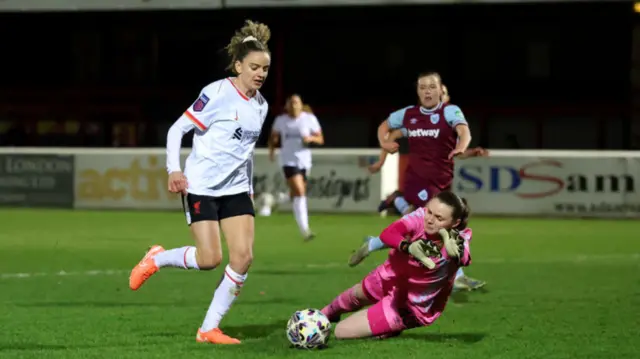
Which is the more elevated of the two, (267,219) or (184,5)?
(184,5)

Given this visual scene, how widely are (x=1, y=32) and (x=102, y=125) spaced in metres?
5.98

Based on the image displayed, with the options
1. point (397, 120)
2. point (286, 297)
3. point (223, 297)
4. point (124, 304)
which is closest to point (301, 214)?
point (397, 120)

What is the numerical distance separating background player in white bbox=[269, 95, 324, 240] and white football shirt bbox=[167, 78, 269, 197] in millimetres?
8942

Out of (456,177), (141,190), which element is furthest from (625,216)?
(141,190)

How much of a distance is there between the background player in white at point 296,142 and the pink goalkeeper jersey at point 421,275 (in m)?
9.05

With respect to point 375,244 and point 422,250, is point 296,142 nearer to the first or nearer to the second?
point 375,244

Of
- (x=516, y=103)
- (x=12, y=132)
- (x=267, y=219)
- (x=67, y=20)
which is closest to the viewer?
Answer: (x=267, y=219)

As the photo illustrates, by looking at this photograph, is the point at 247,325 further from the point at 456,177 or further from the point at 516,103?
the point at 516,103

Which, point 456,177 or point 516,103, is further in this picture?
point 516,103

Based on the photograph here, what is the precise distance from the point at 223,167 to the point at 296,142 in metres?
10.6

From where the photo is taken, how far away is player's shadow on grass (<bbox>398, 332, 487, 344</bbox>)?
28.1ft

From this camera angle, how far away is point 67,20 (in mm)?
37969

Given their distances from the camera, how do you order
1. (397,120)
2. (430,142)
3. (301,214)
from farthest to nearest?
1. (301,214)
2. (397,120)
3. (430,142)

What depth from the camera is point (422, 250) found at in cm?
785
